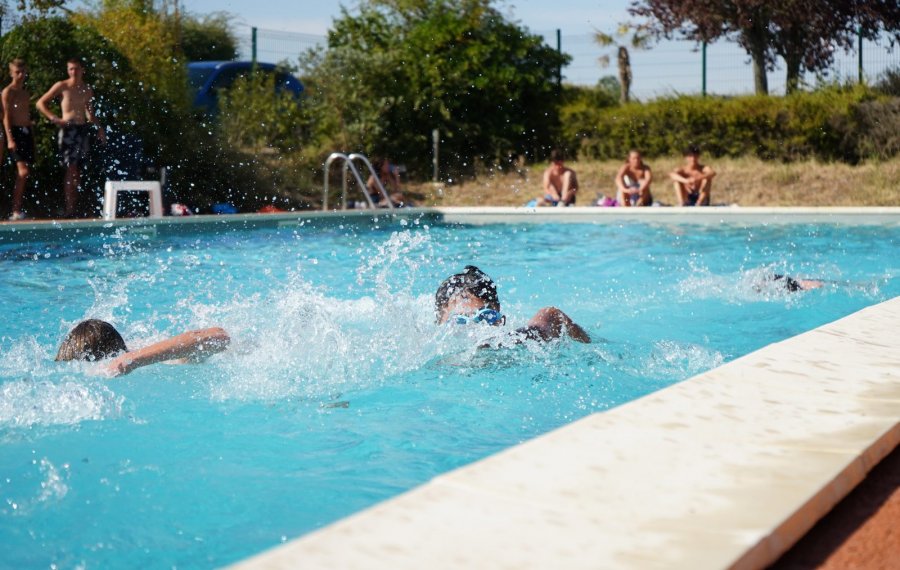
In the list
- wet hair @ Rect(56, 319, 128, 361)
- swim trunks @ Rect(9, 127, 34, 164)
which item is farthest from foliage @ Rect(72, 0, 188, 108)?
wet hair @ Rect(56, 319, 128, 361)

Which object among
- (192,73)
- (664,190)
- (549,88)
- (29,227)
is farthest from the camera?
(549,88)

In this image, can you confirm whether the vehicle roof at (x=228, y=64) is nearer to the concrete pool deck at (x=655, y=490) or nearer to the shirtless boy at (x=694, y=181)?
the shirtless boy at (x=694, y=181)

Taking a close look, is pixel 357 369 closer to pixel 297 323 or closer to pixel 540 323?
pixel 297 323

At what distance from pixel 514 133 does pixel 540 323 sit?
14243 mm

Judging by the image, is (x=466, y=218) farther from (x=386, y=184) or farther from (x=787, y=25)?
(x=787, y=25)

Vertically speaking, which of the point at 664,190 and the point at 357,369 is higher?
the point at 664,190

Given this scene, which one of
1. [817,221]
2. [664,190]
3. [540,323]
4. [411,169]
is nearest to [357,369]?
[540,323]

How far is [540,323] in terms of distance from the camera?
15.9ft

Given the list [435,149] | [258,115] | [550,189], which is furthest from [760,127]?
[258,115]

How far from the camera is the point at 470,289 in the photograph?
4.93 metres

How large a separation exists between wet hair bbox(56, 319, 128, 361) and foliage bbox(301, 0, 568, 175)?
12.7 meters

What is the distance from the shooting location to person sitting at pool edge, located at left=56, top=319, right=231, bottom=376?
441 centimetres

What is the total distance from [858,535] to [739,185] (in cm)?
→ 1488

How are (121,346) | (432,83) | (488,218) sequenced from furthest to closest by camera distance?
(432,83)
(488,218)
(121,346)
